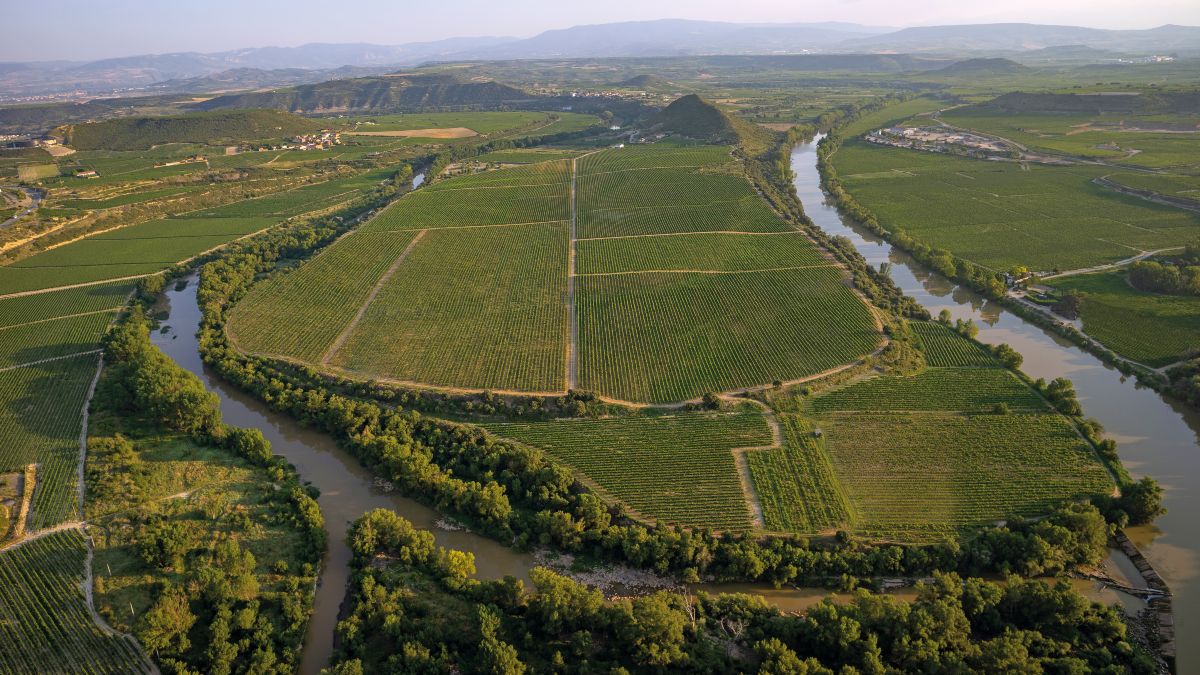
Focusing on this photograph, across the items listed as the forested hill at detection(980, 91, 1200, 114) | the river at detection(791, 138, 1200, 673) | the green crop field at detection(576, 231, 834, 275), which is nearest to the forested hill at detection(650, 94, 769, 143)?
the green crop field at detection(576, 231, 834, 275)

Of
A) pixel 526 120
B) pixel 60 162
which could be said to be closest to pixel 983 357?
pixel 526 120

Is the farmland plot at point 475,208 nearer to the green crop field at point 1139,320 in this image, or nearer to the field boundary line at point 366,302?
the field boundary line at point 366,302

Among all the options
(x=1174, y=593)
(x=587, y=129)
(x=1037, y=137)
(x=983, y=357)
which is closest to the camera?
(x=1174, y=593)

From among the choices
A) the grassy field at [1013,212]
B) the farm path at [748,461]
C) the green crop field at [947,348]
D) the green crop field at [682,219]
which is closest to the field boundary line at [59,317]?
the green crop field at [682,219]

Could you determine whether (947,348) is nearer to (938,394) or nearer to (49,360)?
(938,394)

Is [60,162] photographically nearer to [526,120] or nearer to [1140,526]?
[526,120]

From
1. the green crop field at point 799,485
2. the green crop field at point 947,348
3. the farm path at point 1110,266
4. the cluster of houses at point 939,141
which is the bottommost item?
the green crop field at point 799,485

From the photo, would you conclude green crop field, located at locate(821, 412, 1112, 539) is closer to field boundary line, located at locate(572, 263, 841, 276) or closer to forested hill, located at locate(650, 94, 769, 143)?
field boundary line, located at locate(572, 263, 841, 276)
